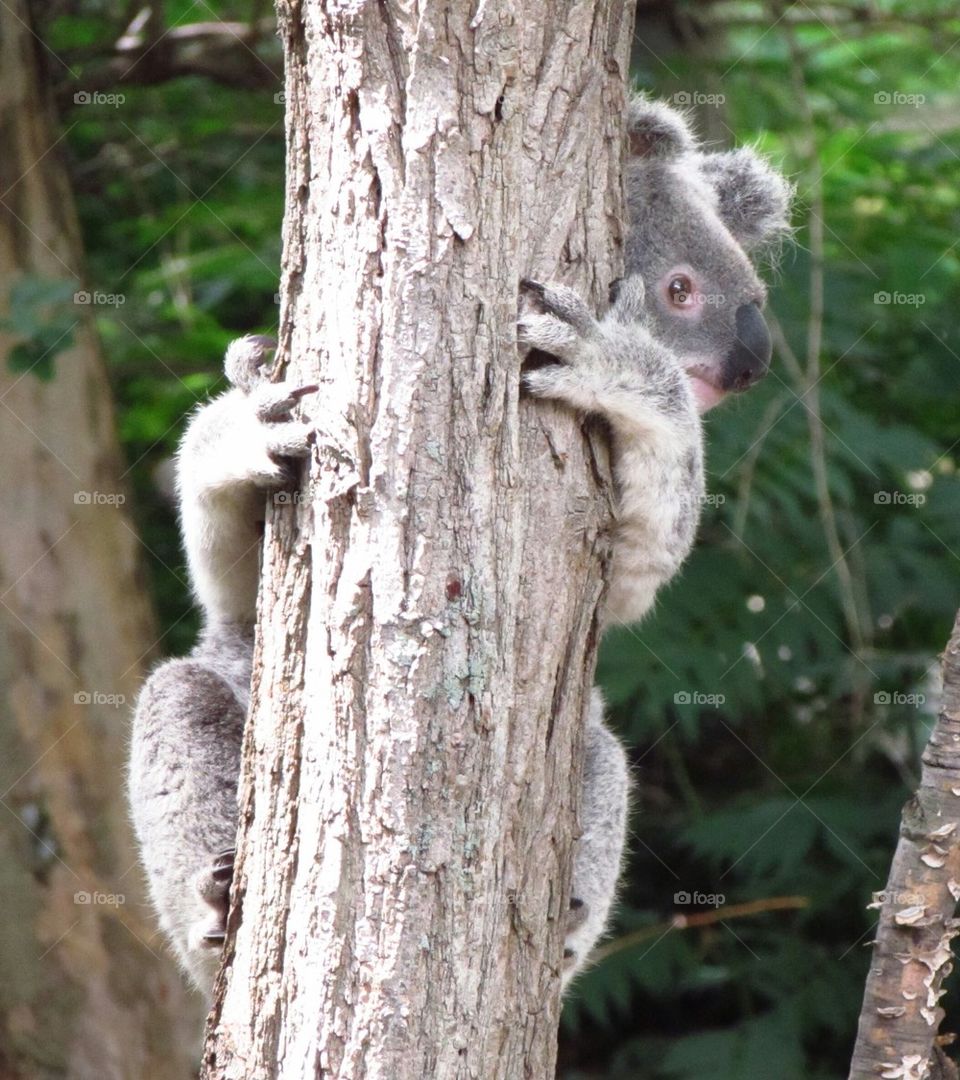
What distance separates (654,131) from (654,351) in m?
1.11

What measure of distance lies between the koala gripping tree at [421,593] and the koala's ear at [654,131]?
126cm

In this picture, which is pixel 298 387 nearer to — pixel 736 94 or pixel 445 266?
pixel 445 266

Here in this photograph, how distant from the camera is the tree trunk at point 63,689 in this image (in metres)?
5.23

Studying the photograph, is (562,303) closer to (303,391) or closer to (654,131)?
(303,391)

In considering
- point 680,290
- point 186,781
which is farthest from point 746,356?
point 186,781

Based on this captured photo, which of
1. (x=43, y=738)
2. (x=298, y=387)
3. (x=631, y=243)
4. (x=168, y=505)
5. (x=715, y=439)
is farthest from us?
(x=168, y=505)

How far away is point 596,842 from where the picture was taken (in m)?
3.65

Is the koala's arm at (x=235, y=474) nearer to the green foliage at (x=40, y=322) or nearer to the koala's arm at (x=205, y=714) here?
the koala's arm at (x=205, y=714)

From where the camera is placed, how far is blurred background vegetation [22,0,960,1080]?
5086 mm

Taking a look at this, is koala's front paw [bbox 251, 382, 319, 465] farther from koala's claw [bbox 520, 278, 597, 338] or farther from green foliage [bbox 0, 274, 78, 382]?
green foliage [bbox 0, 274, 78, 382]

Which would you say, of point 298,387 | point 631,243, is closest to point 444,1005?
point 298,387

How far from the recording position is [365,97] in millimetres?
2336

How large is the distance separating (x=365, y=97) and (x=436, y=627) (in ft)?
3.13

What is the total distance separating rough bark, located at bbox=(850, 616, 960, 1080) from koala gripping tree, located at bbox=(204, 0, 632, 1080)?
2.15 ft
